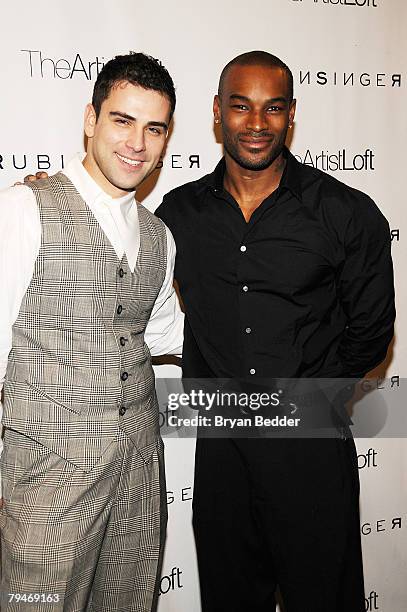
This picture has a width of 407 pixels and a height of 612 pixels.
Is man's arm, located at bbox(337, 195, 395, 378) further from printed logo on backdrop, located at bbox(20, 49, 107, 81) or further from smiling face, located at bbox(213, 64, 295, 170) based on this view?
printed logo on backdrop, located at bbox(20, 49, 107, 81)

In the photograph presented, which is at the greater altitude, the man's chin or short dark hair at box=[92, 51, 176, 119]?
short dark hair at box=[92, 51, 176, 119]

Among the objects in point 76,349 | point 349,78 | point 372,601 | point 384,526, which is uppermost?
point 349,78

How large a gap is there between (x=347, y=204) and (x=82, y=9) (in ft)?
2.75

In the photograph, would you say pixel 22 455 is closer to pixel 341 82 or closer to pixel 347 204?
pixel 347 204

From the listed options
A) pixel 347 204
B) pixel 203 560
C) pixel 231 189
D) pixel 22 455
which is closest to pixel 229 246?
pixel 231 189

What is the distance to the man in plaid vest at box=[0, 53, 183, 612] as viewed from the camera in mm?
1344

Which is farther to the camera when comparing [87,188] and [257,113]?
[257,113]

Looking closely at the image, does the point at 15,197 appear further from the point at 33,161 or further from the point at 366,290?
the point at 366,290

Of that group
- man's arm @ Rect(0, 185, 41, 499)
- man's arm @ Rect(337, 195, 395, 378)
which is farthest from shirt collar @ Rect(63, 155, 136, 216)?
man's arm @ Rect(337, 195, 395, 378)

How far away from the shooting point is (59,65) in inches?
70.3

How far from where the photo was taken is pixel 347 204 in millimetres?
1614

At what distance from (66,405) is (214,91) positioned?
1.02m

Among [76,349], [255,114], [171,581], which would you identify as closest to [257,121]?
[255,114]

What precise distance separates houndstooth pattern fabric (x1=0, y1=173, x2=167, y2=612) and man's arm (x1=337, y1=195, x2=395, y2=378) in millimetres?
510
